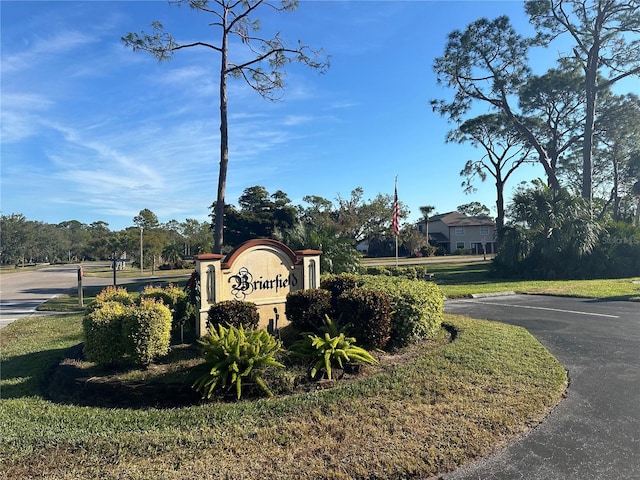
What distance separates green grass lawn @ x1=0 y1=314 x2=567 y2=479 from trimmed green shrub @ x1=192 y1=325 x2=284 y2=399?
26 cm

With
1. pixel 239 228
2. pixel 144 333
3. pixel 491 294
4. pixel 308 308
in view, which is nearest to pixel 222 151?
pixel 308 308

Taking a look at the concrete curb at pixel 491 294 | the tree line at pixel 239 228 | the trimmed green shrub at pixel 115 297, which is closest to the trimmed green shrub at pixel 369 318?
the trimmed green shrub at pixel 115 297

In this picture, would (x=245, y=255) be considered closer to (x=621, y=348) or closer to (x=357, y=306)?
(x=357, y=306)

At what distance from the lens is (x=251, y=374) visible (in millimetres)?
4621

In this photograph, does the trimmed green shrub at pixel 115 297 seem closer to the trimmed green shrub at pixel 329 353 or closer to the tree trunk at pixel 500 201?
the trimmed green shrub at pixel 329 353

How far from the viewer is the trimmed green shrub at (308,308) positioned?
628cm

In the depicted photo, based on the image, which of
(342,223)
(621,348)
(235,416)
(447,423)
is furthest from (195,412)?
(342,223)

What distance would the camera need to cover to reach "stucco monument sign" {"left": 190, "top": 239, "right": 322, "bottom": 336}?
20.8ft

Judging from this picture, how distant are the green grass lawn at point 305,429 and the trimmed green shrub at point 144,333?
3.22ft

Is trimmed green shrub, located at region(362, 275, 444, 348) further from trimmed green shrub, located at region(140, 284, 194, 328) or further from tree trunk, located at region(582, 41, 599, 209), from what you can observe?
tree trunk, located at region(582, 41, 599, 209)

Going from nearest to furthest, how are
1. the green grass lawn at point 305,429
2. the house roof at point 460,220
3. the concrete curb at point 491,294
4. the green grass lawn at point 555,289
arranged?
the green grass lawn at point 305,429
the green grass lawn at point 555,289
the concrete curb at point 491,294
the house roof at point 460,220

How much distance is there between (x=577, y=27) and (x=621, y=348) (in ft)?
84.3

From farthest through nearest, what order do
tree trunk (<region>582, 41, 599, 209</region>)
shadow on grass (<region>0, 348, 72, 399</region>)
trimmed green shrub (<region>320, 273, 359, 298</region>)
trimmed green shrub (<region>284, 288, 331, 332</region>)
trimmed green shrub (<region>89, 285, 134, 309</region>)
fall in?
tree trunk (<region>582, 41, 599, 209</region>) → trimmed green shrub (<region>320, 273, 359, 298</region>) → trimmed green shrub (<region>89, 285, 134, 309</region>) → trimmed green shrub (<region>284, 288, 331, 332</region>) → shadow on grass (<region>0, 348, 72, 399</region>)

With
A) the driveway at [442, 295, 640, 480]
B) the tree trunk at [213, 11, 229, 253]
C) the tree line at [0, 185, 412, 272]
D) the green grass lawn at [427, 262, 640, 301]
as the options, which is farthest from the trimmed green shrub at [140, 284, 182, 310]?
the tree line at [0, 185, 412, 272]
